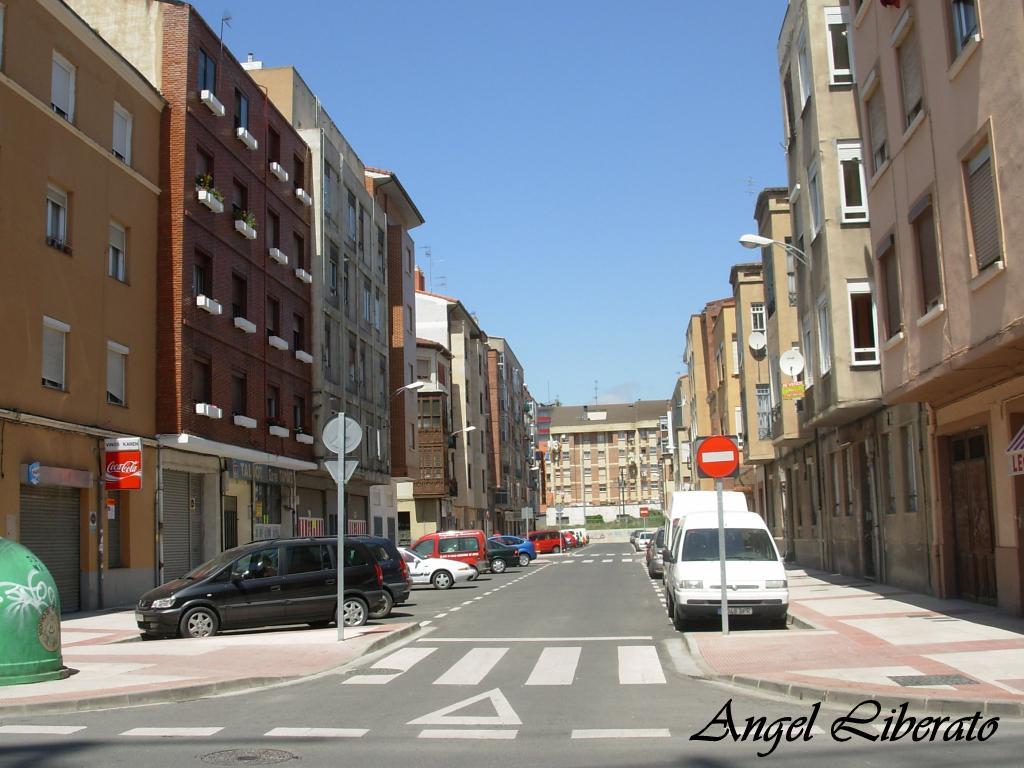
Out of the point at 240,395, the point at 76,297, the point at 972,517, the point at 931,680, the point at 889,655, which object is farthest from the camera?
the point at 240,395

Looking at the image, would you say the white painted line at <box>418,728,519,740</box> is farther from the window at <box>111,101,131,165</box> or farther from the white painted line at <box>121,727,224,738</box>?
the window at <box>111,101,131,165</box>

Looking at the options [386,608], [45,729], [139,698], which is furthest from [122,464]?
[45,729]

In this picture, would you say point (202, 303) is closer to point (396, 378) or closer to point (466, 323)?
point (396, 378)

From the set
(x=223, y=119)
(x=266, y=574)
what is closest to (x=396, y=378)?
(x=223, y=119)

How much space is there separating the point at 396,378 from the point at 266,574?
1300 inches

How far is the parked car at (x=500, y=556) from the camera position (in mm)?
46281

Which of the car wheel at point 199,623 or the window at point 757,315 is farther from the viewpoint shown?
A: the window at point 757,315

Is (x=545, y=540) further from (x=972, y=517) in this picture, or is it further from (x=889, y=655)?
(x=889, y=655)

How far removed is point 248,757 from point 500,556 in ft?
129

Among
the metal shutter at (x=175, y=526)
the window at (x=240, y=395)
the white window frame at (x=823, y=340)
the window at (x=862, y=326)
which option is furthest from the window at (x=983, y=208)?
the window at (x=240, y=395)

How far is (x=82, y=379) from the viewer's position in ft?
78.3

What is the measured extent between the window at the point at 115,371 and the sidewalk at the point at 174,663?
6708 mm

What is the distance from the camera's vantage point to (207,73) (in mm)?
30297

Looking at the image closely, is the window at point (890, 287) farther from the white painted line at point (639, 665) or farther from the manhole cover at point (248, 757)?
the manhole cover at point (248, 757)
